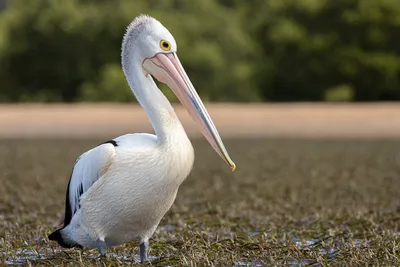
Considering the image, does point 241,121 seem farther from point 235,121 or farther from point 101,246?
Answer: point 101,246

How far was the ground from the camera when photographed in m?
5.91

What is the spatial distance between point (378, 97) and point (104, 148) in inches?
953

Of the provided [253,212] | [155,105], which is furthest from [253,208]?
[155,105]

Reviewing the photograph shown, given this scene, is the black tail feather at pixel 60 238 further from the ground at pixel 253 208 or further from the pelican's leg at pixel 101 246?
the pelican's leg at pixel 101 246

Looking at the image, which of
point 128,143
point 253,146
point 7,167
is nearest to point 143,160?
point 128,143

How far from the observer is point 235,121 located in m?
23.1

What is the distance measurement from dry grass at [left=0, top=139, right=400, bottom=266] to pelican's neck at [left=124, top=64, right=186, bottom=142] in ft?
2.32

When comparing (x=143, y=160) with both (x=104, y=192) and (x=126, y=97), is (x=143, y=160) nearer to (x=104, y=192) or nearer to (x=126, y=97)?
(x=104, y=192)

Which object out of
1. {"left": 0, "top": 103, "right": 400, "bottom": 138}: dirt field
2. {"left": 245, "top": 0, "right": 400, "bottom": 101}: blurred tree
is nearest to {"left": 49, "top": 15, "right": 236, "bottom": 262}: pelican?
{"left": 0, "top": 103, "right": 400, "bottom": 138}: dirt field

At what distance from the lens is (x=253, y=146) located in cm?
1795

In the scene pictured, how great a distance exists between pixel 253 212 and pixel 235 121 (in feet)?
47.7

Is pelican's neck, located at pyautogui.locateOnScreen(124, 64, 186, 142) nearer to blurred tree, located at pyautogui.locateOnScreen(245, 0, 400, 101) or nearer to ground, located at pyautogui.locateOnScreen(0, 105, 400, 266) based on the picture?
ground, located at pyautogui.locateOnScreen(0, 105, 400, 266)

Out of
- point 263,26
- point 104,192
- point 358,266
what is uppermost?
point 263,26

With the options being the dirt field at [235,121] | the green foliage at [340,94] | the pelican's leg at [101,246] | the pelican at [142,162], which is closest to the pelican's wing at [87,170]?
the pelican at [142,162]
